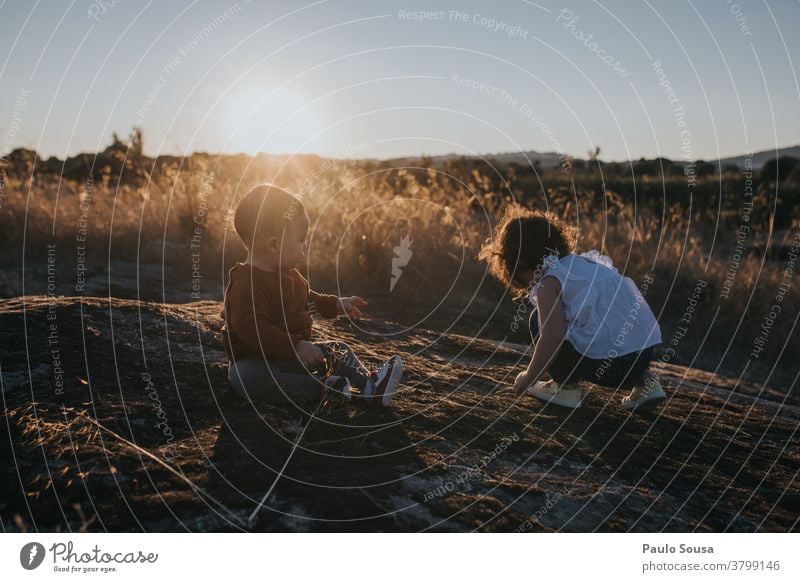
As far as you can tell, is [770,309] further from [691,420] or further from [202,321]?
[202,321]

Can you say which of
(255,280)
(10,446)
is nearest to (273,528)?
(10,446)

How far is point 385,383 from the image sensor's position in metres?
3.17

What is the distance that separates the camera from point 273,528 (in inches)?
82.9

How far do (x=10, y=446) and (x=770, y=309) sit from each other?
22.7 feet

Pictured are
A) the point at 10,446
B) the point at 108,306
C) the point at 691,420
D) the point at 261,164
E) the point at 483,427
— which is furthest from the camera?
the point at 261,164

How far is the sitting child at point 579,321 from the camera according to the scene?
11.9 ft

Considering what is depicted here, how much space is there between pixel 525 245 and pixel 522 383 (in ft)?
2.64

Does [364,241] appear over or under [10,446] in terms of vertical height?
over

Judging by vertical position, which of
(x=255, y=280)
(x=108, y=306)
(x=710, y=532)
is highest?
(x=255, y=280)
